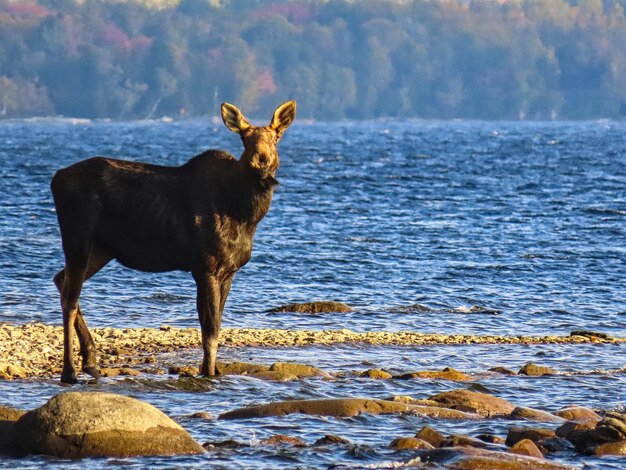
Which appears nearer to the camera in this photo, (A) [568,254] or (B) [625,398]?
(B) [625,398]

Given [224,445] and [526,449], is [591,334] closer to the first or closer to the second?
[526,449]

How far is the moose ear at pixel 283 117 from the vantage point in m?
16.1

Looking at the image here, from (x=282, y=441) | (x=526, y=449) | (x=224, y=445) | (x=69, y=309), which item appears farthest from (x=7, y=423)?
(x=526, y=449)

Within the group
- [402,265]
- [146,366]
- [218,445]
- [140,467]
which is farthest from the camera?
[402,265]

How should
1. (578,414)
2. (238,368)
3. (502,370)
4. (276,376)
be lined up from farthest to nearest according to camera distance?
(502,370)
(238,368)
(276,376)
(578,414)

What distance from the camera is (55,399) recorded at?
12797mm

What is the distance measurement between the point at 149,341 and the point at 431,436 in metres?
7.28

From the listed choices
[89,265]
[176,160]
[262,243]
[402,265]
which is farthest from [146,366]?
[176,160]

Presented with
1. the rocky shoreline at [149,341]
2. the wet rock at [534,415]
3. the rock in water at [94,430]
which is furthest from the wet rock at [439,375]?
the rock in water at [94,430]

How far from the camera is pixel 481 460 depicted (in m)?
12.6

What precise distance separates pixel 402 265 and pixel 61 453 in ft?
70.8

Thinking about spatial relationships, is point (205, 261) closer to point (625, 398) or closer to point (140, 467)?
point (140, 467)

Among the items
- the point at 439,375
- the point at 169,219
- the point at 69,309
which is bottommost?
the point at 439,375

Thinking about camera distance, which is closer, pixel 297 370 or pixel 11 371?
pixel 11 371
